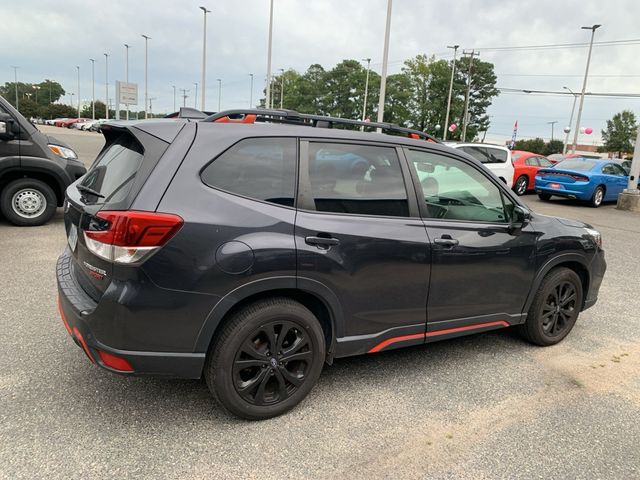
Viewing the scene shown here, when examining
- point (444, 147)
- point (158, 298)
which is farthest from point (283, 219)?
point (444, 147)

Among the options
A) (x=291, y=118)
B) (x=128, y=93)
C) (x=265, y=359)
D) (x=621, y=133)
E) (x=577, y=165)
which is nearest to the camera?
(x=265, y=359)

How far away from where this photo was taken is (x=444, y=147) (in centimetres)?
358

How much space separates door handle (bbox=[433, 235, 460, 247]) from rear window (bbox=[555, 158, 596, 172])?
13673 millimetres

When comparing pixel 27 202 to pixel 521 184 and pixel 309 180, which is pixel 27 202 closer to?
pixel 309 180

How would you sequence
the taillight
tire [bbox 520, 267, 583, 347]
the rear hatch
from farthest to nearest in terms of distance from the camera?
tire [bbox 520, 267, 583, 347] → the rear hatch → the taillight

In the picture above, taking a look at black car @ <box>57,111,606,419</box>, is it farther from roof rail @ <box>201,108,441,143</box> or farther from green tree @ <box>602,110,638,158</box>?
green tree @ <box>602,110,638,158</box>

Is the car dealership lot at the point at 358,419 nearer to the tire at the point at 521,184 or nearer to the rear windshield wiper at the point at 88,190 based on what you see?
the rear windshield wiper at the point at 88,190

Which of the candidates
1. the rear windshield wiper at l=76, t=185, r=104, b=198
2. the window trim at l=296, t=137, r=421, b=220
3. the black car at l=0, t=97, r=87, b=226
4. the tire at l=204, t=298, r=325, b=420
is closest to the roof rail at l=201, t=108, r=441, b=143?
the window trim at l=296, t=137, r=421, b=220

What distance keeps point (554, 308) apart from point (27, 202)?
23.2 feet

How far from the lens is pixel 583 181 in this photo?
48.0 ft

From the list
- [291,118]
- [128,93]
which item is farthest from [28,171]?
[128,93]

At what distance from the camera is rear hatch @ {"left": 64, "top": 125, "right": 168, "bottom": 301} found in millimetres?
2512

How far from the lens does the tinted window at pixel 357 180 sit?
2957mm

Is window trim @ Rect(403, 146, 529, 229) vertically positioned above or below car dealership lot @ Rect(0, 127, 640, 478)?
above
